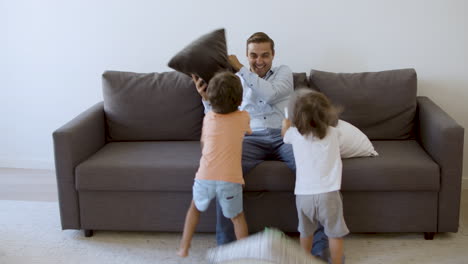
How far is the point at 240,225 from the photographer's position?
263 cm

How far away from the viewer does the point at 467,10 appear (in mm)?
3367

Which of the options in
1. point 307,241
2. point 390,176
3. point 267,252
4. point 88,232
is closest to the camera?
point 267,252

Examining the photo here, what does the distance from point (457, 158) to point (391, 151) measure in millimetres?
355

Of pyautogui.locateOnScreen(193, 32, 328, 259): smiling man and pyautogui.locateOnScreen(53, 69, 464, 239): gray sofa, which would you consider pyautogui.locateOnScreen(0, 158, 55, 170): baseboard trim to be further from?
pyautogui.locateOnScreen(193, 32, 328, 259): smiling man

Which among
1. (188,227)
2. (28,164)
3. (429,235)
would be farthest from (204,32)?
(429,235)

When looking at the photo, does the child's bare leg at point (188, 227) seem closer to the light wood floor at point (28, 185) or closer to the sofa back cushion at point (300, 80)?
the sofa back cushion at point (300, 80)

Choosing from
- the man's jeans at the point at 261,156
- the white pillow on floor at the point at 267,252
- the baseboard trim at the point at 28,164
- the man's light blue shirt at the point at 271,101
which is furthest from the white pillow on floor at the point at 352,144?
the baseboard trim at the point at 28,164

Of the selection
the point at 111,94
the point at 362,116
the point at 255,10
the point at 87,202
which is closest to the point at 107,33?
the point at 111,94

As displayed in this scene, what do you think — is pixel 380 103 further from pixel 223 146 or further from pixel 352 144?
pixel 223 146

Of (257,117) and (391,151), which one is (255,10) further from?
(391,151)

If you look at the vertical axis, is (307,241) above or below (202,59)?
below

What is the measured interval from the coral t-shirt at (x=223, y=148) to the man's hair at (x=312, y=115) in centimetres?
28

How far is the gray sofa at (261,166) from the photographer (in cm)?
276

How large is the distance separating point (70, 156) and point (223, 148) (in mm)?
863
